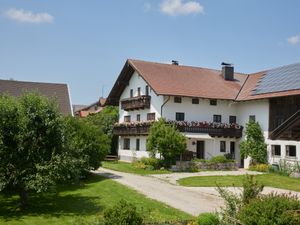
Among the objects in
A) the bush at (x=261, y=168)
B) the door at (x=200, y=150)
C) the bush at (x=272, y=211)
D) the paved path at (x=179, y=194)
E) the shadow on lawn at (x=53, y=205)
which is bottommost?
the shadow on lawn at (x=53, y=205)

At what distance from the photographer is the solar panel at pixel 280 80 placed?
122ft

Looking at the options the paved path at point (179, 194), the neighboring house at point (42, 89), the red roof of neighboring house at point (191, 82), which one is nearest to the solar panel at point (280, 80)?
the red roof of neighboring house at point (191, 82)

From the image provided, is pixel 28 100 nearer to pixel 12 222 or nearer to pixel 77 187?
pixel 12 222

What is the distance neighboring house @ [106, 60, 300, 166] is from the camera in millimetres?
38375

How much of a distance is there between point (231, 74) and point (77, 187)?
26.6 m

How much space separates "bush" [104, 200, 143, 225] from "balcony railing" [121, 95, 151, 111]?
31.1 meters

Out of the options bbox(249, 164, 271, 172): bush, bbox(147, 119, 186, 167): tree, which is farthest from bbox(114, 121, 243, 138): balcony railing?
bbox(249, 164, 271, 172): bush

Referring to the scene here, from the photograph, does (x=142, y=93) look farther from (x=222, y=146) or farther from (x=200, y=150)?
(x=222, y=146)

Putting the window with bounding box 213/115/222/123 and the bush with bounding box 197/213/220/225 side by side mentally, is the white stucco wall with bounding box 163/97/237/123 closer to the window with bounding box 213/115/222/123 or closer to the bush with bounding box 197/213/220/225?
the window with bounding box 213/115/222/123

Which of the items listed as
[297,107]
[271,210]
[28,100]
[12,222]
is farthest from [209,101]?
[271,210]

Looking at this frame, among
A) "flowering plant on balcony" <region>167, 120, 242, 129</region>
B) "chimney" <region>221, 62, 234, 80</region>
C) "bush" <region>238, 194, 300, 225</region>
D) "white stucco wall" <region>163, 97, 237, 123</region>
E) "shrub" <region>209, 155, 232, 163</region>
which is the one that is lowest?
"bush" <region>238, 194, 300, 225</region>

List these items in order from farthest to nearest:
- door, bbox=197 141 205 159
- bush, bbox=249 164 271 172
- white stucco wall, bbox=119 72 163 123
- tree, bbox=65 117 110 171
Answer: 1. door, bbox=197 141 205 159
2. white stucco wall, bbox=119 72 163 123
3. bush, bbox=249 164 271 172
4. tree, bbox=65 117 110 171

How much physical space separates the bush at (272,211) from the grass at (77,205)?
4249mm

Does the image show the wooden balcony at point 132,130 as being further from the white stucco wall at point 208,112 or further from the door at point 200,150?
Result: the door at point 200,150
